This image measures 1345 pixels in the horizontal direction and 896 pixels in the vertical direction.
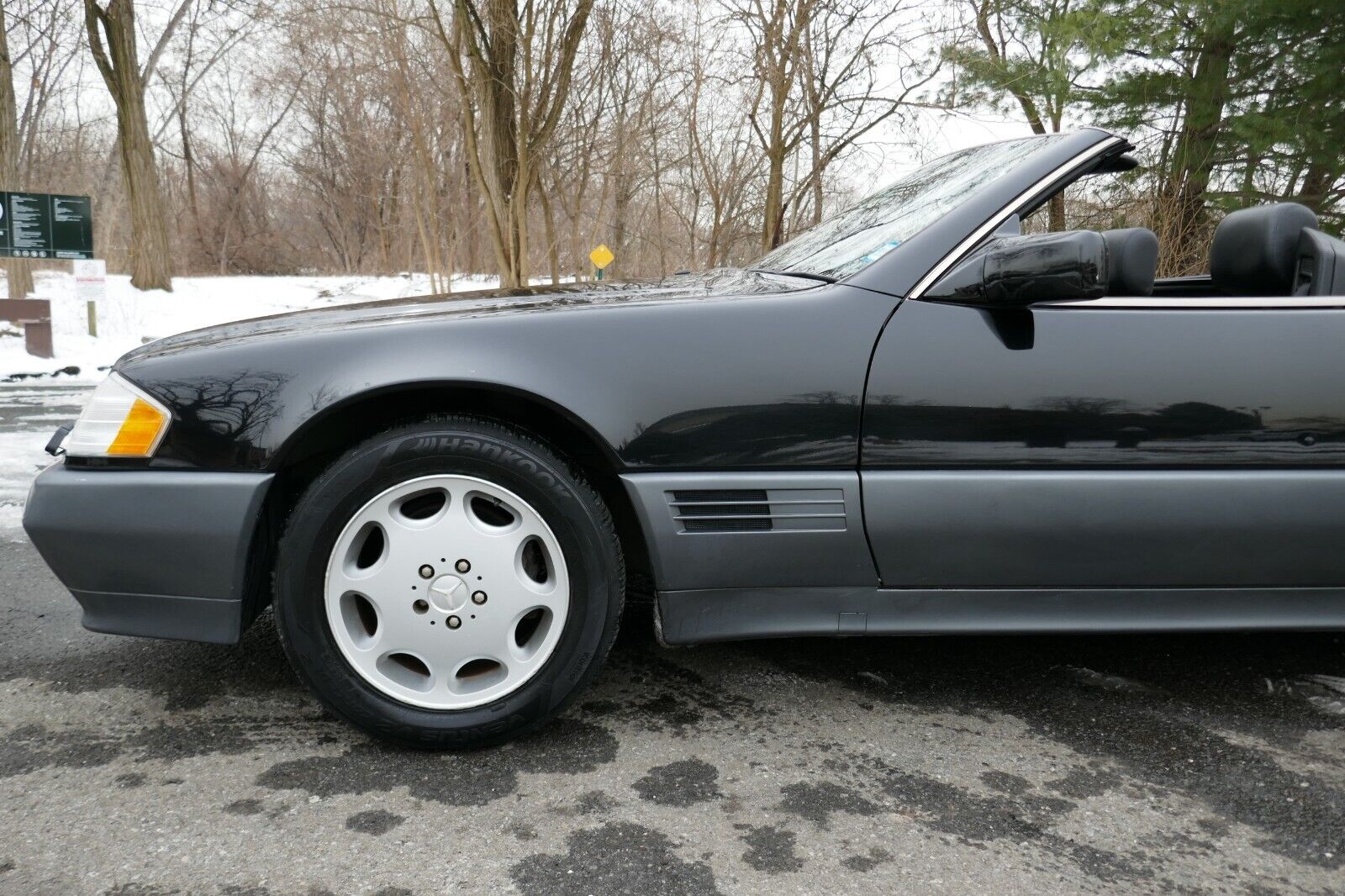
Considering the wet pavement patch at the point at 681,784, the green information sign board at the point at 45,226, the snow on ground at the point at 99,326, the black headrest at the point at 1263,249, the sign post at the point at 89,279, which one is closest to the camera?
the wet pavement patch at the point at 681,784

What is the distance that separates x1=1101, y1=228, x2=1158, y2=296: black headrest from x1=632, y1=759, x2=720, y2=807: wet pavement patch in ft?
4.56

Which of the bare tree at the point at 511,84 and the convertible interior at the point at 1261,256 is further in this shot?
the bare tree at the point at 511,84

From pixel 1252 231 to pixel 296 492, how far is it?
8.36 feet

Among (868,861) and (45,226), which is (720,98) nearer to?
(45,226)

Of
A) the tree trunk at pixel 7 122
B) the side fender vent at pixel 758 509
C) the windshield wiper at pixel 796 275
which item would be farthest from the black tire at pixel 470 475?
the tree trunk at pixel 7 122

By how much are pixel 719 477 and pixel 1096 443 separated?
81 cm

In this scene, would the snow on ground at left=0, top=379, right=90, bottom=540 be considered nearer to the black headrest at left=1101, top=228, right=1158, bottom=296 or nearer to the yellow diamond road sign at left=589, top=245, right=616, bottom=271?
the black headrest at left=1101, top=228, right=1158, bottom=296

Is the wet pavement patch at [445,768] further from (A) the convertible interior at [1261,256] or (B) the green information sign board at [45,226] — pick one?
(B) the green information sign board at [45,226]

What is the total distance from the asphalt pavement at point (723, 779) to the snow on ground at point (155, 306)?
6.33 m

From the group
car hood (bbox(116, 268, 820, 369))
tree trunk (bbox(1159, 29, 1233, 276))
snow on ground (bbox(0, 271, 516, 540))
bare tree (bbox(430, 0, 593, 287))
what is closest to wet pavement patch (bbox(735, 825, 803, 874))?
car hood (bbox(116, 268, 820, 369))

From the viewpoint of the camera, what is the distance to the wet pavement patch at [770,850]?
163 centimetres

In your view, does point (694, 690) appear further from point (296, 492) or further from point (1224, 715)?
point (1224, 715)

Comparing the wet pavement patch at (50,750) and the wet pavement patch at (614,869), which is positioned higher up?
the wet pavement patch at (50,750)

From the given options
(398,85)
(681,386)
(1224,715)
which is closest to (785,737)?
(681,386)
